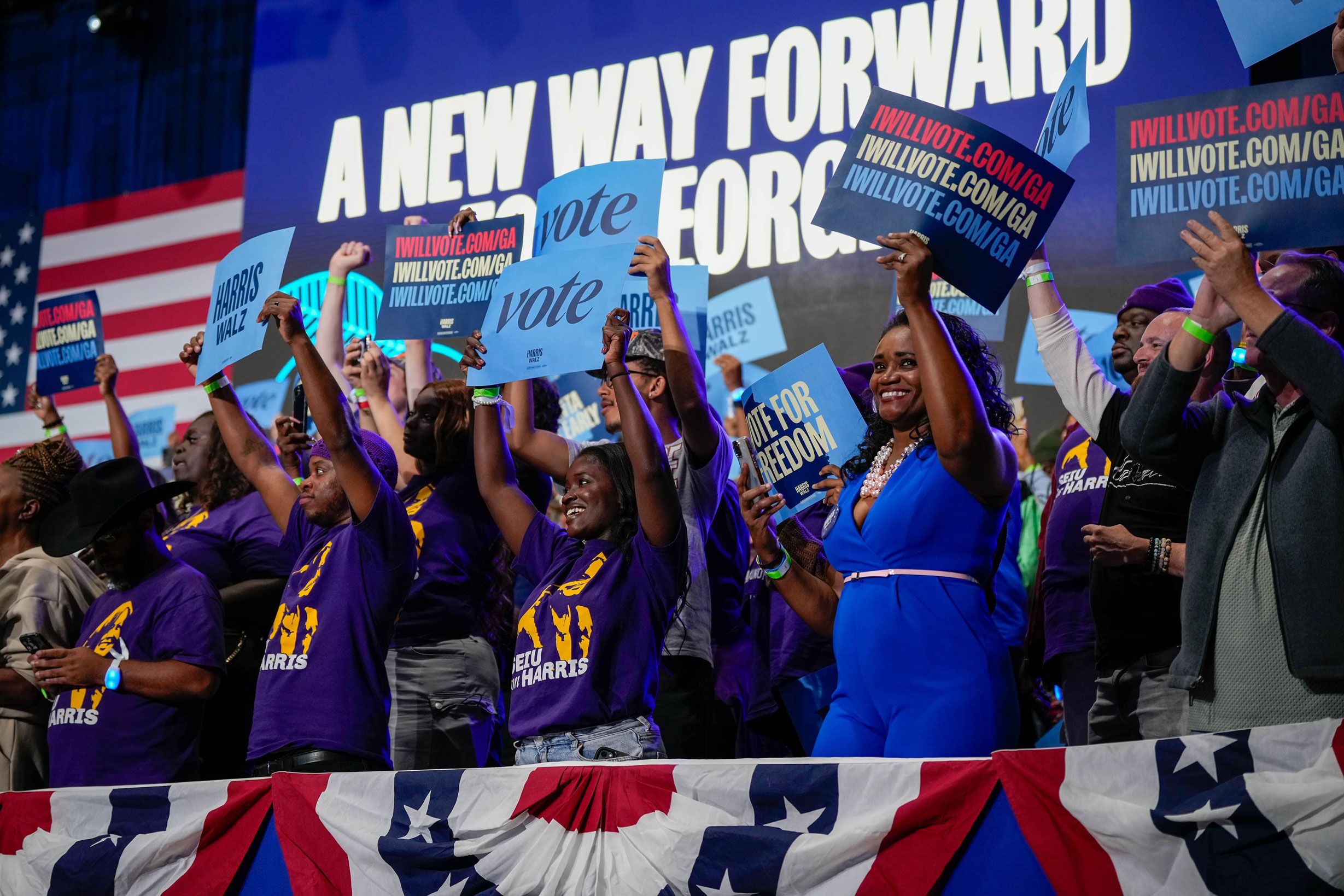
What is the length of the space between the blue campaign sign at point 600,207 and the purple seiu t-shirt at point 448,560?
0.68 metres

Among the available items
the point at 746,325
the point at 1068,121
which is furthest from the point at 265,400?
the point at 1068,121

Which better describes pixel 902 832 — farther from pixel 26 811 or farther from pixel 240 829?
pixel 26 811

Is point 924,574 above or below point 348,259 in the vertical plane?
below

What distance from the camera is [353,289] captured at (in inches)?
185

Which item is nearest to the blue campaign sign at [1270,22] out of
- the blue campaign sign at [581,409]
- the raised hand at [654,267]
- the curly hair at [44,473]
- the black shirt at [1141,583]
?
the black shirt at [1141,583]

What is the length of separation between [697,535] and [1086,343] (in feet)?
5.91

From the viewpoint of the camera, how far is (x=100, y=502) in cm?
356

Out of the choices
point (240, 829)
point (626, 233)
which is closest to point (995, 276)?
point (626, 233)

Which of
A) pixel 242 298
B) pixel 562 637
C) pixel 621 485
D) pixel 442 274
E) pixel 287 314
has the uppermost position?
pixel 442 274

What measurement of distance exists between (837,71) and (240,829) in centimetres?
400

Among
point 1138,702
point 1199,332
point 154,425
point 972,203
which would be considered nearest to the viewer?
point 1199,332

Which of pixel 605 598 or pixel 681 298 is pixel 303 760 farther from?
pixel 681 298

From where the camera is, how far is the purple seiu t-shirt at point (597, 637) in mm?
2838

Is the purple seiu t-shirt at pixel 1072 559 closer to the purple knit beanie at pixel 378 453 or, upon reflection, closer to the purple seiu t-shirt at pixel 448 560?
the purple seiu t-shirt at pixel 448 560
